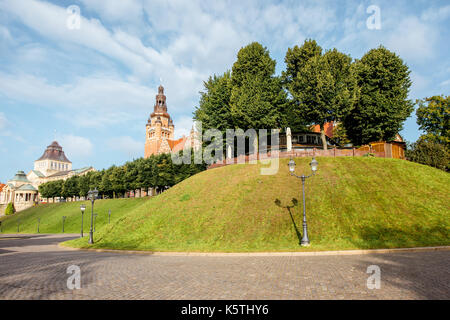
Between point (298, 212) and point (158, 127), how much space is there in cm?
11859

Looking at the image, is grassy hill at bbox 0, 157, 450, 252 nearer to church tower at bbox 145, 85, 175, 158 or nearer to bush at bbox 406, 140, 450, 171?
bush at bbox 406, 140, 450, 171

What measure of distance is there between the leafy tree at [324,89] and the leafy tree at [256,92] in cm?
286

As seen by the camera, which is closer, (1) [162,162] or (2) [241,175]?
(2) [241,175]

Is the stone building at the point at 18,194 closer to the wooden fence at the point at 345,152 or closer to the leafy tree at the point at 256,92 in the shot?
the leafy tree at the point at 256,92

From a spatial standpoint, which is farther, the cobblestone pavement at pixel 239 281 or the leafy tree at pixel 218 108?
the leafy tree at pixel 218 108

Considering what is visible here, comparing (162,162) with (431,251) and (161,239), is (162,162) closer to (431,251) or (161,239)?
(161,239)

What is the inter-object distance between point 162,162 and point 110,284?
2272 inches

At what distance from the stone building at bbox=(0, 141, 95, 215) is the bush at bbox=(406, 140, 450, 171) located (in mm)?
110213

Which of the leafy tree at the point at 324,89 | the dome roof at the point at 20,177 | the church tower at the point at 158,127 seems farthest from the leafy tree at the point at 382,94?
the dome roof at the point at 20,177

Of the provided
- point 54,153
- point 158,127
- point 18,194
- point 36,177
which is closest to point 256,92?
point 158,127

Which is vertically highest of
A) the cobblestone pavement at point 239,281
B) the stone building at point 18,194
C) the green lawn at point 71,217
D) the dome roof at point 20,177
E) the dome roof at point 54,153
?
the dome roof at point 54,153

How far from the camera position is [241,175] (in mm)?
31000

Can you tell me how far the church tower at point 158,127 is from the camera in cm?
13250
